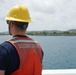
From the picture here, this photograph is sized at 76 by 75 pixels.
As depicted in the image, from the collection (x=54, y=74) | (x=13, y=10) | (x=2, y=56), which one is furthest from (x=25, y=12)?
(x=54, y=74)

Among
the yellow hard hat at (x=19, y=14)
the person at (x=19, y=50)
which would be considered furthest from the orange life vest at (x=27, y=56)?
the yellow hard hat at (x=19, y=14)

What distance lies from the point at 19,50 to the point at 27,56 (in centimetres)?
9

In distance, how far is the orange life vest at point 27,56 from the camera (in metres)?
1.83

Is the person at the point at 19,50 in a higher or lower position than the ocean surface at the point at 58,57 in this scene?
higher

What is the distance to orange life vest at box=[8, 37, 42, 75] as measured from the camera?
1826 mm

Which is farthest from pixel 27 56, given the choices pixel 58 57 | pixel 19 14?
pixel 58 57

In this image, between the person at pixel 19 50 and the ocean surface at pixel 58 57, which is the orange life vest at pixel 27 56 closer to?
the person at pixel 19 50

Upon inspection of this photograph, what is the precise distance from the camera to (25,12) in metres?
1.91

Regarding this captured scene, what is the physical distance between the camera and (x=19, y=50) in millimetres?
1816

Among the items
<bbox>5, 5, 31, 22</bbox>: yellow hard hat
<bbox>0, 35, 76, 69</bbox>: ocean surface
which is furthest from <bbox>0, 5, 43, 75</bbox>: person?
<bbox>0, 35, 76, 69</bbox>: ocean surface

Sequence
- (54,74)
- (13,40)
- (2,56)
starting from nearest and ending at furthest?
(2,56) → (13,40) → (54,74)

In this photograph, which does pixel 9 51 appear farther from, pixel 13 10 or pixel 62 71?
pixel 62 71

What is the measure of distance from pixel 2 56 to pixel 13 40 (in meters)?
0.17

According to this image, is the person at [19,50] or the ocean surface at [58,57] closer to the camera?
the person at [19,50]
